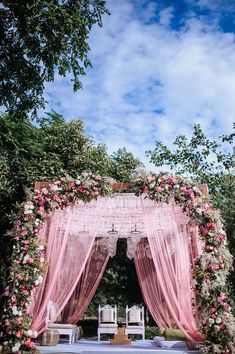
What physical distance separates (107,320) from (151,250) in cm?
415

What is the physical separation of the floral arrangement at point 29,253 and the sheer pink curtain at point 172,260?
102cm

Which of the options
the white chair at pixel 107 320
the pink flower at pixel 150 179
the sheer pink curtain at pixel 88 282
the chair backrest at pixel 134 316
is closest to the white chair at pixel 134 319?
the chair backrest at pixel 134 316

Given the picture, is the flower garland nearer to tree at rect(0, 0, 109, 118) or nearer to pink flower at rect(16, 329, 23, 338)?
tree at rect(0, 0, 109, 118)

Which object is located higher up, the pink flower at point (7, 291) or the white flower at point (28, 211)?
the white flower at point (28, 211)

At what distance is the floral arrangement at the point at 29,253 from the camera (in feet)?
17.0

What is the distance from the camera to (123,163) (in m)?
14.8

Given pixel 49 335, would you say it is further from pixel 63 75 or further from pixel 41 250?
pixel 63 75

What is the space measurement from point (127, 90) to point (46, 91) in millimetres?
1616

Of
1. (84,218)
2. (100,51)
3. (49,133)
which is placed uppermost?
(49,133)

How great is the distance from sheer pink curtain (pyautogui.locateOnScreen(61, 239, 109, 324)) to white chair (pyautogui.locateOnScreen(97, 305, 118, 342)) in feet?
3.99

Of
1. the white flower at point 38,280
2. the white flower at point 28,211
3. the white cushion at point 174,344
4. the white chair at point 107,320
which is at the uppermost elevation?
the white flower at point 28,211

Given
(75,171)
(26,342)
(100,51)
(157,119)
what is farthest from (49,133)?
(26,342)

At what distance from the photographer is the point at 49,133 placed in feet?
43.3

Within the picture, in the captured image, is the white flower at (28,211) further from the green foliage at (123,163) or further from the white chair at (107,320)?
the green foliage at (123,163)
